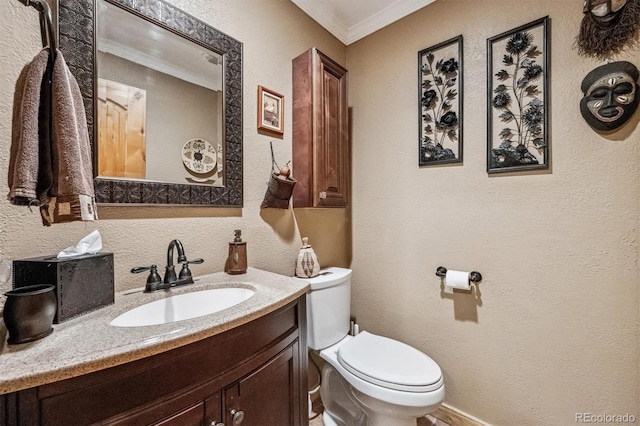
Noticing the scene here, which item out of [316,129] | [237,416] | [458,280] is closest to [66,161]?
[237,416]

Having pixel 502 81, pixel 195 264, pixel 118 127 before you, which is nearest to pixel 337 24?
pixel 502 81

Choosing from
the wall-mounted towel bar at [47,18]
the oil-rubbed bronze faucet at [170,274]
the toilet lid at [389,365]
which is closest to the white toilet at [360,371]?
the toilet lid at [389,365]

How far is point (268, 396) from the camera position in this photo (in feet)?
2.90

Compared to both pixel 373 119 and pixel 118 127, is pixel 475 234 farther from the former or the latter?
pixel 118 127

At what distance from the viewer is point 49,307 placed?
0.63m

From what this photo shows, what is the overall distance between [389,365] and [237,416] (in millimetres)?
786

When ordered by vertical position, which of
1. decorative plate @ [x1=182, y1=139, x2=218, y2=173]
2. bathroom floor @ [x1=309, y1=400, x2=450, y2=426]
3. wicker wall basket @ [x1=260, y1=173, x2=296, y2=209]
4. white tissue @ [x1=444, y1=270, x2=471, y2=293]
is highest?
decorative plate @ [x1=182, y1=139, x2=218, y2=173]

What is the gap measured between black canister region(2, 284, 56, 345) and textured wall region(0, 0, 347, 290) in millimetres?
305

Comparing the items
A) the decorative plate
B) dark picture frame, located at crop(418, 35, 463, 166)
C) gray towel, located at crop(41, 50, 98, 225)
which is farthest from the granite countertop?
dark picture frame, located at crop(418, 35, 463, 166)

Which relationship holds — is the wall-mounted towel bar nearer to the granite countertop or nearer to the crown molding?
the granite countertop

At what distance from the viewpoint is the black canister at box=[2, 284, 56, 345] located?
1.91ft

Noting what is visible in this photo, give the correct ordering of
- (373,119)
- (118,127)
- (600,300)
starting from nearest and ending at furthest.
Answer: (118,127)
(600,300)
(373,119)

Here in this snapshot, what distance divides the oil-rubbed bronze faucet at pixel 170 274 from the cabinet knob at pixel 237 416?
1.66 ft

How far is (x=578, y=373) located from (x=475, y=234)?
2.41 feet
